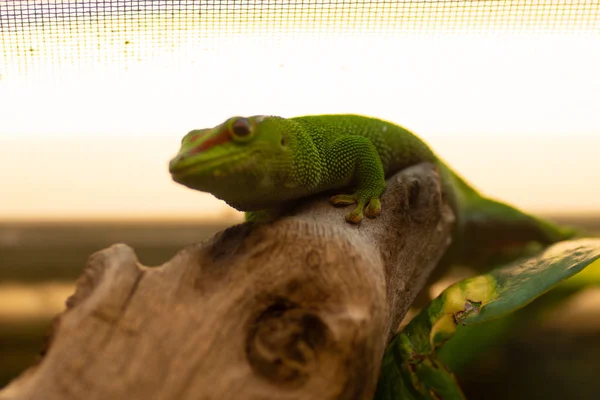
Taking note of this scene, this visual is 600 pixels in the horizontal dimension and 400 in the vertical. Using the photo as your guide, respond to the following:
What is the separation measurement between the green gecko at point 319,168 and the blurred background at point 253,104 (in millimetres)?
222

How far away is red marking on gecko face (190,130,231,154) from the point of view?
120 centimetres

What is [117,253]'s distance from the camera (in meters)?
1.21

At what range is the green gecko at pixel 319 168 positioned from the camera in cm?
122

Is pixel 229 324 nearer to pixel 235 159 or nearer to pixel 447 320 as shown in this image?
pixel 235 159

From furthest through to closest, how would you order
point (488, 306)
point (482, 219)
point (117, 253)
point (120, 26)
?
point (482, 219), point (120, 26), point (488, 306), point (117, 253)

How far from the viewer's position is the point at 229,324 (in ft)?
3.59

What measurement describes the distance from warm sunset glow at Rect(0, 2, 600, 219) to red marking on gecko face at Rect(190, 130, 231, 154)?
1.96 ft

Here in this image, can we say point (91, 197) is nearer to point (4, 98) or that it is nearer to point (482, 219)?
point (4, 98)

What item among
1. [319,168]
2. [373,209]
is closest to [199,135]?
[319,168]

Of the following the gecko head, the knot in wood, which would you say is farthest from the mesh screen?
the knot in wood

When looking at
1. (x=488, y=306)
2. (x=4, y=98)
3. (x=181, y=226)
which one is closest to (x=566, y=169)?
(x=488, y=306)

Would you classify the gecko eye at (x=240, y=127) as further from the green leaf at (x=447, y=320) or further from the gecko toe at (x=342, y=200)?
the green leaf at (x=447, y=320)

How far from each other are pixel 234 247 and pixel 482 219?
144 centimetres

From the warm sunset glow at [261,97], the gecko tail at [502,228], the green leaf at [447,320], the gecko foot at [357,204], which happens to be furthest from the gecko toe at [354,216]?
the gecko tail at [502,228]
